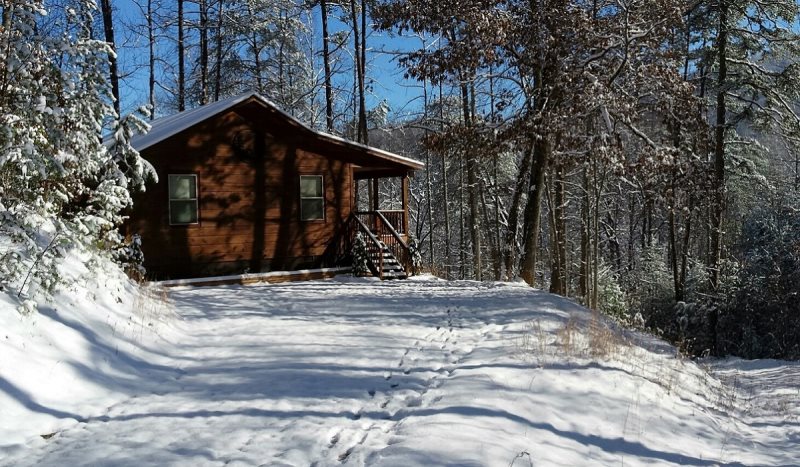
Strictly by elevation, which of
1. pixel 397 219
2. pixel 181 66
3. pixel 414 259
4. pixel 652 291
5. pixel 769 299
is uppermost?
pixel 181 66

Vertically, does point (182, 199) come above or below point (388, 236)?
above

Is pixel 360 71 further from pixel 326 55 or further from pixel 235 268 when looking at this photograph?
pixel 235 268

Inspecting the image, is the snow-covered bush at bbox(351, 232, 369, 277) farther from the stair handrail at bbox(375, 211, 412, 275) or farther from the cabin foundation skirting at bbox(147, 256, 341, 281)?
the stair handrail at bbox(375, 211, 412, 275)

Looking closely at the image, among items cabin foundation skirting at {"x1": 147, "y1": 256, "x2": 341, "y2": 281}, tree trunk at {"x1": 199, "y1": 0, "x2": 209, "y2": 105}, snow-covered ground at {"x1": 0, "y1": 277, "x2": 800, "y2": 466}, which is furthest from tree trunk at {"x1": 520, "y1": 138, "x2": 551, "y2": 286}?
tree trunk at {"x1": 199, "y1": 0, "x2": 209, "y2": 105}

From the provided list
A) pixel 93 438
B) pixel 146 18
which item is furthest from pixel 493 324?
pixel 146 18

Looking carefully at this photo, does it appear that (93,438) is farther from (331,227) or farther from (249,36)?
(249,36)

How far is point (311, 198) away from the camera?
16.2m

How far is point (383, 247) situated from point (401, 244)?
1.05m

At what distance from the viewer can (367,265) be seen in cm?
1617

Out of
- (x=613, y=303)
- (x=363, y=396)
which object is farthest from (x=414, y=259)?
(x=363, y=396)

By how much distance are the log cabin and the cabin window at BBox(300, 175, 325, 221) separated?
3cm

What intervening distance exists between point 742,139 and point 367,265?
622 inches

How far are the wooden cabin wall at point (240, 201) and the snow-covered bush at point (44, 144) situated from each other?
5.03m

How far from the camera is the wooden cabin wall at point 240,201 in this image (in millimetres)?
13992
